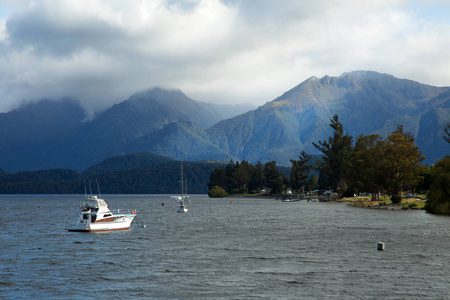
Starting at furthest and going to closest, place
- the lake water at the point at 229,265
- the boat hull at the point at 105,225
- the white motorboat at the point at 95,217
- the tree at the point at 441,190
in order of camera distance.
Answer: the tree at the point at 441,190, the boat hull at the point at 105,225, the white motorboat at the point at 95,217, the lake water at the point at 229,265

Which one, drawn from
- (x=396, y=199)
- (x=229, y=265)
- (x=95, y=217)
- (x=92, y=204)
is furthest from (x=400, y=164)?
(x=229, y=265)

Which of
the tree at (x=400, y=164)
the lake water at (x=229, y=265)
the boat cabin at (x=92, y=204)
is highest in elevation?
the tree at (x=400, y=164)

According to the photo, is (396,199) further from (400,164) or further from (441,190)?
(441,190)

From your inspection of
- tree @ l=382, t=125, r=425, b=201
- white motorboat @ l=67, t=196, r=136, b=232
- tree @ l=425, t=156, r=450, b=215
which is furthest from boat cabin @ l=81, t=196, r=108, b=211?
tree @ l=382, t=125, r=425, b=201

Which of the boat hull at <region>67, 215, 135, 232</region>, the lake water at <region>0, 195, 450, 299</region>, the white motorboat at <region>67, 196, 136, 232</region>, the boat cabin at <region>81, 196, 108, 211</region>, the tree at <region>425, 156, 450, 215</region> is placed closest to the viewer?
the lake water at <region>0, 195, 450, 299</region>

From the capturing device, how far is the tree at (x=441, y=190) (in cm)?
12403

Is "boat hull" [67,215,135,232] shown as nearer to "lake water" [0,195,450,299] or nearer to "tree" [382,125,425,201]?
"lake water" [0,195,450,299]

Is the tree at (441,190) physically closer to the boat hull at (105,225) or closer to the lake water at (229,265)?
the lake water at (229,265)

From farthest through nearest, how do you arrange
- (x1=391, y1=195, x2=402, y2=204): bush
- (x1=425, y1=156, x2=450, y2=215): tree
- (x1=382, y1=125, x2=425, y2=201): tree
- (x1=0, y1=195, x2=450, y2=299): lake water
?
(x1=391, y1=195, x2=402, y2=204): bush → (x1=382, y1=125, x2=425, y2=201): tree → (x1=425, y1=156, x2=450, y2=215): tree → (x1=0, y1=195, x2=450, y2=299): lake water

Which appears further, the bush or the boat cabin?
the bush

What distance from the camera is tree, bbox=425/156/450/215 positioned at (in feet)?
407

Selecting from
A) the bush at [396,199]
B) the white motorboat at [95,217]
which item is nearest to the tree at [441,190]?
the bush at [396,199]

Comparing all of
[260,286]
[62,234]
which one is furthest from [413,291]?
[62,234]

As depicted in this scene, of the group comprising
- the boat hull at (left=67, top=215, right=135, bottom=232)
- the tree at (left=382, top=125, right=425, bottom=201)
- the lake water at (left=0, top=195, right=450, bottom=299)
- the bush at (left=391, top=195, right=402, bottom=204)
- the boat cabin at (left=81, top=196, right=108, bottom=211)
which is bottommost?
the lake water at (left=0, top=195, right=450, bottom=299)
